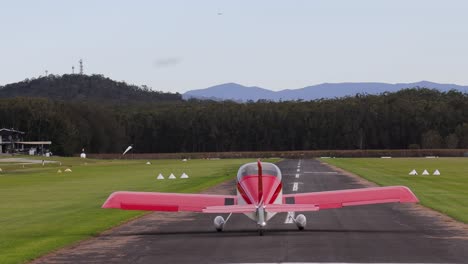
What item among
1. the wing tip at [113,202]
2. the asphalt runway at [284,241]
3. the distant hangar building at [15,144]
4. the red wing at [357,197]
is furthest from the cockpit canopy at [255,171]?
the distant hangar building at [15,144]

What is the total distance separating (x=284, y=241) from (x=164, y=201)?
12.3ft

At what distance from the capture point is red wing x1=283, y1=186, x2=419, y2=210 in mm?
20500

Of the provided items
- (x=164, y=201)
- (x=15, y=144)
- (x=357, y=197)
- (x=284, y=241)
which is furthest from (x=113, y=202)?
(x=15, y=144)

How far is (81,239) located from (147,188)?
25682 millimetres

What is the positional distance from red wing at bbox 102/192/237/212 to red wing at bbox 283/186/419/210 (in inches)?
81.5

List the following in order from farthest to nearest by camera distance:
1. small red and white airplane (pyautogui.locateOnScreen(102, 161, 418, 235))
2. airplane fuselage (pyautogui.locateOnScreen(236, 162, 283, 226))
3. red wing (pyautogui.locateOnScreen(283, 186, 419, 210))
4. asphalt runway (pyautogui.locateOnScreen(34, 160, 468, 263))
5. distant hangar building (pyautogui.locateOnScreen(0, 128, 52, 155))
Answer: distant hangar building (pyautogui.locateOnScreen(0, 128, 52, 155)) → red wing (pyautogui.locateOnScreen(283, 186, 419, 210)) → small red and white airplane (pyautogui.locateOnScreen(102, 161, 418, 235)) → airplane fuselage (pyautogui.locateOnScreen(236, 162, 283, 226)) → asphalt runway (pyautogui.locateOnScreen(34, 160, 468, 263))

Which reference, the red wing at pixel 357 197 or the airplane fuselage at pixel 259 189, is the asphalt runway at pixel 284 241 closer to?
the airplane fuselage at pixel 259 189

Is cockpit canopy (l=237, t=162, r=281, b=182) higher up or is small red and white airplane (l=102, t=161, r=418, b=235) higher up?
cockpit canopy (l=237, t=162, r=281, b=182)

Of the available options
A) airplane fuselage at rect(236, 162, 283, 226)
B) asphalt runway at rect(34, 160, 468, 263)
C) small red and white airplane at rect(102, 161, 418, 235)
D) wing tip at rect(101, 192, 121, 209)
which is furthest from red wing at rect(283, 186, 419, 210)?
wing tip at rect(101, 192, 121, 209)

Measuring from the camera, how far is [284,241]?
1883cm

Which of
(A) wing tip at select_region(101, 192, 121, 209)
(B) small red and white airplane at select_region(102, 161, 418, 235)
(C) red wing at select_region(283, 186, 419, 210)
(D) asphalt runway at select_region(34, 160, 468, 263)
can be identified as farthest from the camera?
(C) red wing at select_region(283, 186, 419, 210)

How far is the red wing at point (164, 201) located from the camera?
20.5 metres

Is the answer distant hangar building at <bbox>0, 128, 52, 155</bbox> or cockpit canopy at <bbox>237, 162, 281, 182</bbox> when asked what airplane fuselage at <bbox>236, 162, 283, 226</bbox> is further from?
distant hangar building at <bbox>0, 128, 52, 155</bbox>

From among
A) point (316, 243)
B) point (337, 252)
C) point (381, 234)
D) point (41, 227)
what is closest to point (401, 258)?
point (337, 252)
